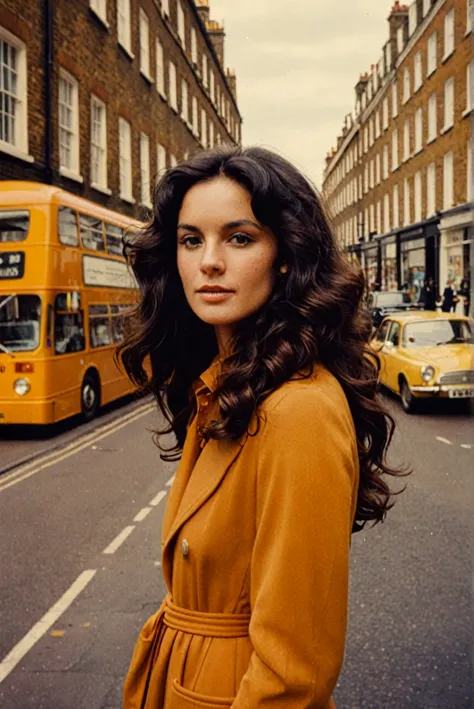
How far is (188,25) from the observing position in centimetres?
3209

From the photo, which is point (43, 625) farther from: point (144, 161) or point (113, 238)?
point (144, 161)

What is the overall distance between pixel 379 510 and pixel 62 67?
651 inches

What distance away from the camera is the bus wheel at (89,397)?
12.1 meters

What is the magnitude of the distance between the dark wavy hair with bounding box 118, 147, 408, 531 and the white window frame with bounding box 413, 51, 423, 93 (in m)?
34.3

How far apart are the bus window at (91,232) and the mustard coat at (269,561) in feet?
36.0

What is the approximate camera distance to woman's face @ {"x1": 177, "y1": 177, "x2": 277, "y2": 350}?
4.94 ft

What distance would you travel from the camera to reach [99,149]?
1956cm

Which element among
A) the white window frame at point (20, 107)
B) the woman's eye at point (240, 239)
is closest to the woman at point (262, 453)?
the woman's eye at point (240, 239)

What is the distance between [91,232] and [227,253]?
448 inches

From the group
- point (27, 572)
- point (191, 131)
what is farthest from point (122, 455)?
point (191, 131)

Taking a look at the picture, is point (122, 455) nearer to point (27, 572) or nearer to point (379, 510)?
point (27, 572)

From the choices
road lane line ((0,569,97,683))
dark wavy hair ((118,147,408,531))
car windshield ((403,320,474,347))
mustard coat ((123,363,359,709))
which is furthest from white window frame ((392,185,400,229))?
mustard coat ((123,363,359,709))

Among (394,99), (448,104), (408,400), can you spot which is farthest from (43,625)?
(394,99)

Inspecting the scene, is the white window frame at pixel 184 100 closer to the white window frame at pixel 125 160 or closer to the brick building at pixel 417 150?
the brick building at pixel 417 150
